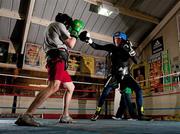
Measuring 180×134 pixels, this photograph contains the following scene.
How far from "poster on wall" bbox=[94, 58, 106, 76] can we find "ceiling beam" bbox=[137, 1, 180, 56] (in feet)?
3.59

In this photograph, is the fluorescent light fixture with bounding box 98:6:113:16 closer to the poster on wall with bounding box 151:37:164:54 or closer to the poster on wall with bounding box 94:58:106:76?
the poster on wall with bounding box 151:37:164:54

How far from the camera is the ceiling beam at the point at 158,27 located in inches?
180

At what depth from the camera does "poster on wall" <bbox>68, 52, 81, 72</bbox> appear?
539 centimetres

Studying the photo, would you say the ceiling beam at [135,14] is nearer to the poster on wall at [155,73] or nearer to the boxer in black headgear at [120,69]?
the poster on wall at [155,73]

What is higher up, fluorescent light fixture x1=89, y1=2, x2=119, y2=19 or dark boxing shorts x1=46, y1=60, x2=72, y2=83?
fluorescent light fixture x1=89, y1=2, x2=119, y2=19

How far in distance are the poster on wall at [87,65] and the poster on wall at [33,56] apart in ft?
3.69

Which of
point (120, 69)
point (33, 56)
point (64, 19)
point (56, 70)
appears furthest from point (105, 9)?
point (56, 70)

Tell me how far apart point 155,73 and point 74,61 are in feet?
7.13

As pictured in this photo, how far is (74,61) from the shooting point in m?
5.45

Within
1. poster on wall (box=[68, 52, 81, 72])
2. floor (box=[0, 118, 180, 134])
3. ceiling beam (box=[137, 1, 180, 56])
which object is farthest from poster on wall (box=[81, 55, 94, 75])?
floor (box=[0, 118, 180, 134])

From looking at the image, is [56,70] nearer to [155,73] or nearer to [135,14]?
[135,14]

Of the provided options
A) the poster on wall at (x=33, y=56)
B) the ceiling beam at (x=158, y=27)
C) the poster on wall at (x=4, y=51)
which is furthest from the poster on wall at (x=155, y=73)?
the poster on wall at (x=4, y=51)

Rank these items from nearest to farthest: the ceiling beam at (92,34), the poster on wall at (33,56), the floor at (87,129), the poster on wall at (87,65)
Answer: the floor at (87,129) < the ceiling beam at (92,34) < the poster on wall at (33,56) < the poster on wall at (87,65)

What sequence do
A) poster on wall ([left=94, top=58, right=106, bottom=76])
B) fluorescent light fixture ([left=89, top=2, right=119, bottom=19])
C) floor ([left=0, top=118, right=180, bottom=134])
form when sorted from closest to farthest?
floor ([left=0, top=118, right=180, bottom=134]) → fluorescent light fixture ([left=89, top=2, right=119, bottom=19]) → poster on wall ([left=94, top=58, right=106, bottom=76])
